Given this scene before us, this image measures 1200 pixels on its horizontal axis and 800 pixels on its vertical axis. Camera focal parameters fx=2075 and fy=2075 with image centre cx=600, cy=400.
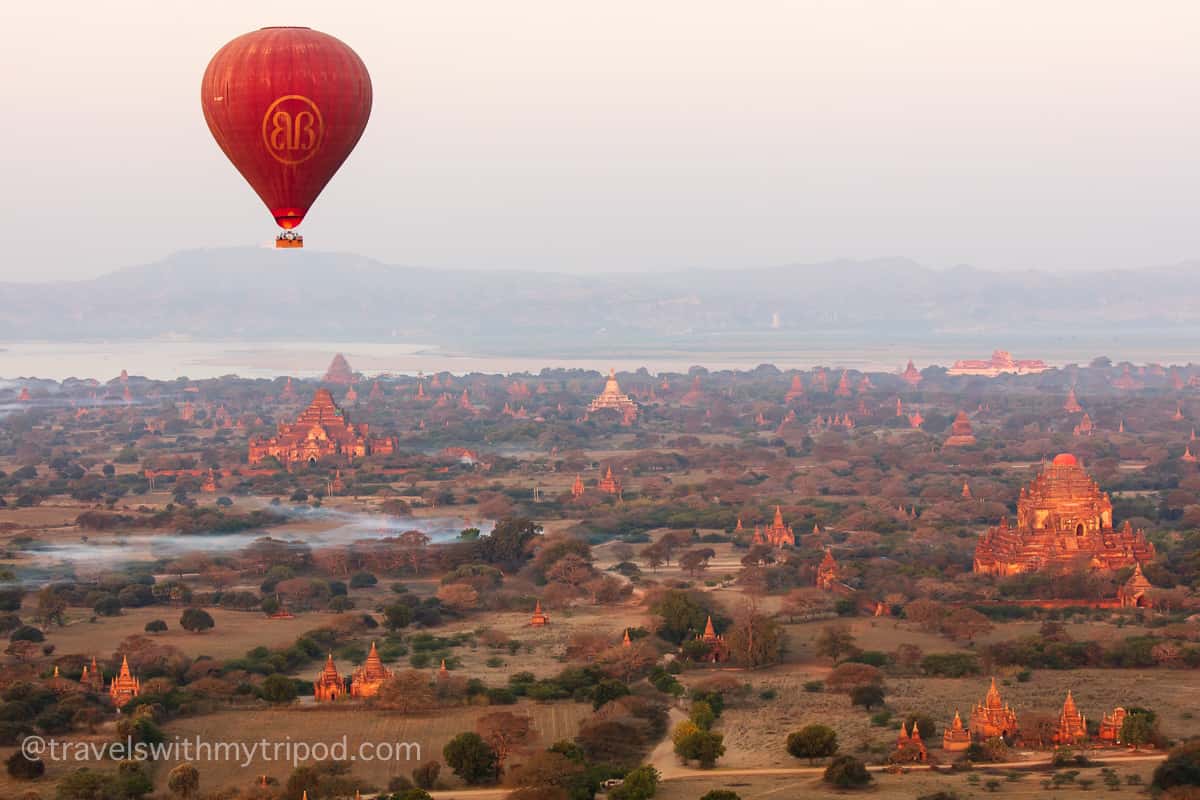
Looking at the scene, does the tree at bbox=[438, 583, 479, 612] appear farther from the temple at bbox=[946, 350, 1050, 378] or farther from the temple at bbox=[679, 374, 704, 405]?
the temple at bbox=[946, 350, 1050, 378]

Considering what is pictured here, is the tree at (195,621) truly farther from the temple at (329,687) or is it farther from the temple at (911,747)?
the temple at (911,747)

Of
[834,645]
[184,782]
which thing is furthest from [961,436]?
[184,782]

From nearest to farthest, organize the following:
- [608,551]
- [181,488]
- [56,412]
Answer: [608,551] < [181,488] < [56,412]

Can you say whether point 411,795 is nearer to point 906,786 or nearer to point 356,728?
point 356,728

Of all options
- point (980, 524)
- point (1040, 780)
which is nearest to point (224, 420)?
point (980, 524)

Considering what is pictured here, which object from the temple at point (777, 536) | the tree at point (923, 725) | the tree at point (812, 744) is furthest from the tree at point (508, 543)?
the tree at point (812, 744)

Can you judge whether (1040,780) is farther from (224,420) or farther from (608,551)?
(224,420)
